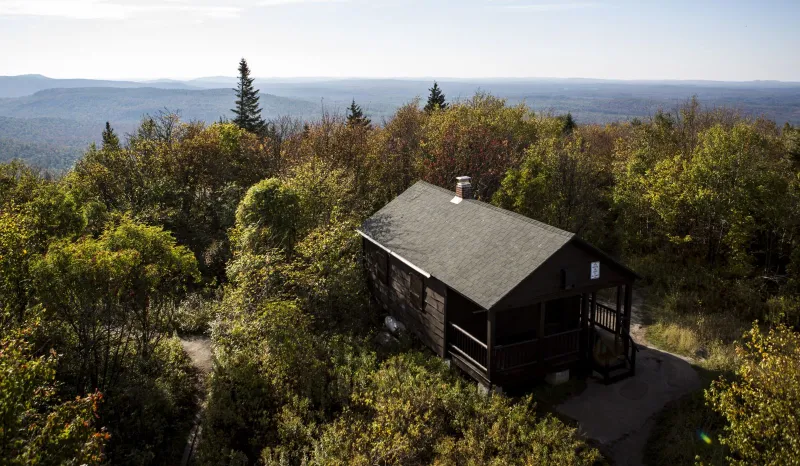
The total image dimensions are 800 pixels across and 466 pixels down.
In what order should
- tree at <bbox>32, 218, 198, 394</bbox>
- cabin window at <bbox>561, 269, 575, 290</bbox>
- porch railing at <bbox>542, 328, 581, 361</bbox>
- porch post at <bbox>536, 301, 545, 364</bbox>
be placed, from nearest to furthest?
tree at <bbox>32, 218, 198, 394</bbox> < cabin window at <bbox>561, 269, 575, 290</bbox> < porch post at <bbox>536, 301, 545, 364</bbox> < porch railing at <bbox>542, 328, 581, 361</bbox>

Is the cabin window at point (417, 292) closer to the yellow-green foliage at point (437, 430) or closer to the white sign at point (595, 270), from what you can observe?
the yellow-green foliage at point (437, 430)

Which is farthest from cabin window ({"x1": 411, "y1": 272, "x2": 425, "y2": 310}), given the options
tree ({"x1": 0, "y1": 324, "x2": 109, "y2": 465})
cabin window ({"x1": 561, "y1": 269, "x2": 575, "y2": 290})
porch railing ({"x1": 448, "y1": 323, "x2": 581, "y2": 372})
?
tree ({"x1": 0, "y1": 324, "x2": 109, "y2": 465})

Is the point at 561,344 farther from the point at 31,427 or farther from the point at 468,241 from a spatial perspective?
the point at 31,427

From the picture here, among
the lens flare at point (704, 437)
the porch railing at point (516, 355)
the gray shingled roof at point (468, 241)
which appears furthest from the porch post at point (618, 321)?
the lens flare at point (704, 437)

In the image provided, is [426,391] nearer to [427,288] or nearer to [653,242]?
[427,288]

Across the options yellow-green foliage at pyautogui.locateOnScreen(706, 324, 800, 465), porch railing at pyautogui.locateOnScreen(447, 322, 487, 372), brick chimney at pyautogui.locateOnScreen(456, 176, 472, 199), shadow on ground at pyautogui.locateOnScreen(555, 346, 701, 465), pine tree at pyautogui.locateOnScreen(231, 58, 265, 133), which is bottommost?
shadow on ground at pyautogui.locateOnScreen(555, 346, 701, 465)

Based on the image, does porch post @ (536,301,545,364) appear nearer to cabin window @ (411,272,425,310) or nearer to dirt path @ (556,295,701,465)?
dirt path @ (556,295,701,465)
